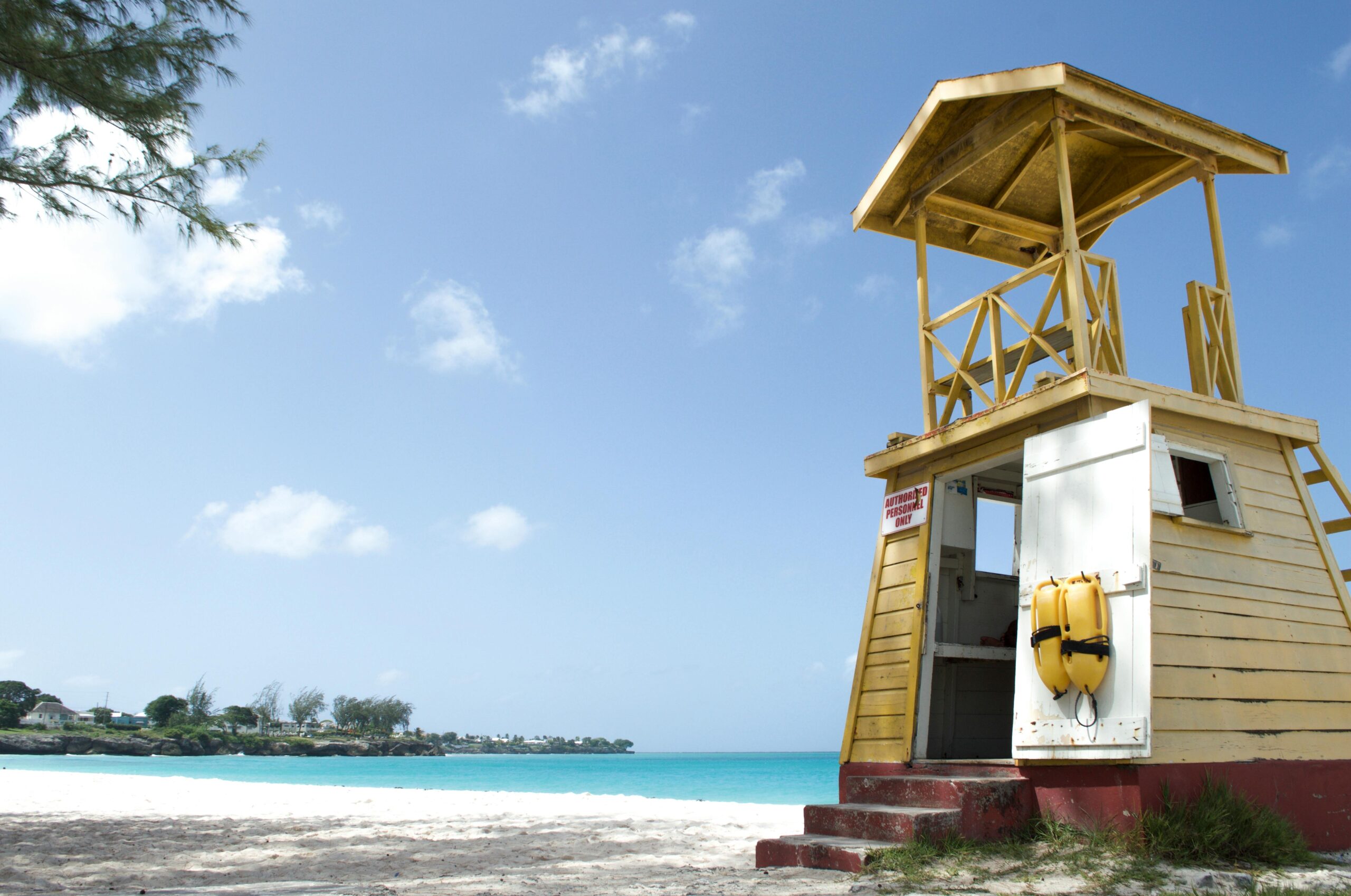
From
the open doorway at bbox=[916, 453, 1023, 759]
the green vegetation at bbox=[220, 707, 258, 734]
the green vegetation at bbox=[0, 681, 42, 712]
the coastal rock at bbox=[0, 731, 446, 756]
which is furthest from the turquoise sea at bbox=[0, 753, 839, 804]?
the green vegetation at bbox=[0, 681, 42, 712]

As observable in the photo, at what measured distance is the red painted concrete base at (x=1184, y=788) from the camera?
4.96 metres

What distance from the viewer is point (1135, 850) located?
15.6 feet

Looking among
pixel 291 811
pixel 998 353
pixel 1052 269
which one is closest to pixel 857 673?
pixel 998 353

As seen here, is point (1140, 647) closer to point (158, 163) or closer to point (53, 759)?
point (158, 163)

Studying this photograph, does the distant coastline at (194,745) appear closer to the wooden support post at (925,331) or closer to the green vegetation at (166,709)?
→ the green vegetation at (166,709)

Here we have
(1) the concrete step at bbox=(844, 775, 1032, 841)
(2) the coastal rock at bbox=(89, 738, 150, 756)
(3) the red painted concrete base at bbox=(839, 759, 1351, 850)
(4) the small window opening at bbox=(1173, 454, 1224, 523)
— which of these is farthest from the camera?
(2) the coastal rock at bbox=(89, 738, 150, 756)

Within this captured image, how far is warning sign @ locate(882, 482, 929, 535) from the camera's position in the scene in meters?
7.23

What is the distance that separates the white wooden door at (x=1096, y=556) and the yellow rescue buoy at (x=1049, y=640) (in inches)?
3.6

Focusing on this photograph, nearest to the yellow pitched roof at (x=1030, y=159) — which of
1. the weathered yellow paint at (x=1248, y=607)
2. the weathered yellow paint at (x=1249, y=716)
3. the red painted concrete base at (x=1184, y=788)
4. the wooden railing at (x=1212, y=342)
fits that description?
the wooden railing at (x=1212, y=342)

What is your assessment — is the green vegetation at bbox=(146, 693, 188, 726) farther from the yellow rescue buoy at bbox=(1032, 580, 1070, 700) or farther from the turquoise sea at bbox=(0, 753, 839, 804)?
the yellow rescue buoy at bbox=(1032, 580, 1070, 700)

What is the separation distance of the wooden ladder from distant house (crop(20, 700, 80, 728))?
3810 inches

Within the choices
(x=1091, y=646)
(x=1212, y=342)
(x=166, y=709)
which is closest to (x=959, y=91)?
(x=1212, y=342)

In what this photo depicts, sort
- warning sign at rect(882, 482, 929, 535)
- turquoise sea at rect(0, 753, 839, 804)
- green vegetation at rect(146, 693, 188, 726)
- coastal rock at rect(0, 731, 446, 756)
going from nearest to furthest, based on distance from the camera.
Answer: warning sign at rect(882, 482, 929, 535)
turquoise sea at rect(0, 753, 839, 804)
coastal rock at rect(0, 731, 446, 756)
green vegetation at rect(146, 693, 188, 726)

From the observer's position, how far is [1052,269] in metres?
7.05
